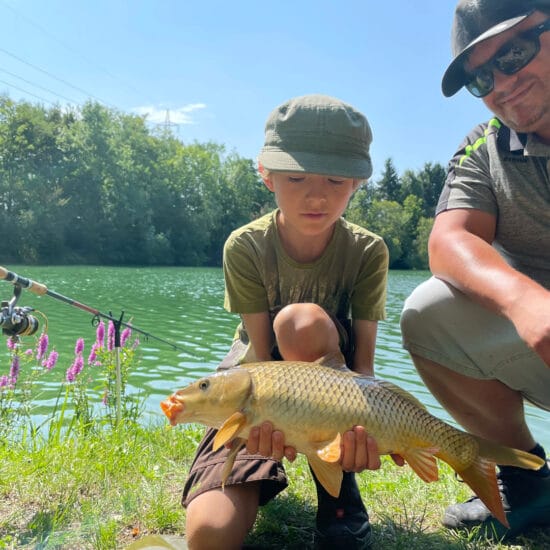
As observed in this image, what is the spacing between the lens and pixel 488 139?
2.05 m

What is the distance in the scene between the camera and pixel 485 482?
5.15 ft

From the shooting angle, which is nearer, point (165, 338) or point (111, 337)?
point (111, 337)

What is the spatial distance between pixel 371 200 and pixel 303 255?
199ft

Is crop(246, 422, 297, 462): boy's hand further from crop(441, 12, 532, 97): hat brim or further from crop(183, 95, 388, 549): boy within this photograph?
crop(441, 12, 532, 97): hat brim

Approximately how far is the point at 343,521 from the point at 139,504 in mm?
710

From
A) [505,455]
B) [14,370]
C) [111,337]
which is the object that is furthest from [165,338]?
[505,455]

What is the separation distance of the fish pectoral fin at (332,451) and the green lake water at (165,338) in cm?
260

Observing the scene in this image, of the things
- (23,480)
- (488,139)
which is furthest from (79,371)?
(488,139)

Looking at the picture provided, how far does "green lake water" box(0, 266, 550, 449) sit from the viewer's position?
594 centimetres

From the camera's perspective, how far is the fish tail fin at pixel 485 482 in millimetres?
1537

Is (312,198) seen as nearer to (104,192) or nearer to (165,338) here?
(165,338)

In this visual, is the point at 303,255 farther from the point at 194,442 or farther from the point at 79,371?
the point at 79,371

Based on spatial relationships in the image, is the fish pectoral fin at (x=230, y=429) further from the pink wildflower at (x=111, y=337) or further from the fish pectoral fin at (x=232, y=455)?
the pink wildflower at (x=111, y=337)

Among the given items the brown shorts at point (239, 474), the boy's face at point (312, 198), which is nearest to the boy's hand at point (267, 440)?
the brown shorts at point (239, 474)
